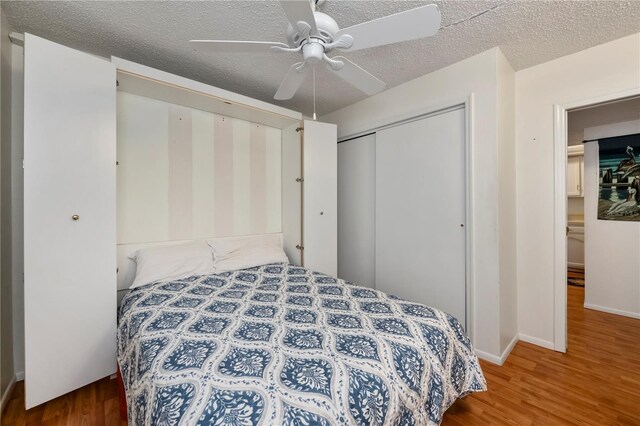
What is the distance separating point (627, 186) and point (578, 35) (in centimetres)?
216

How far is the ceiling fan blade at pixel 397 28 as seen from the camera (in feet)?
3.59

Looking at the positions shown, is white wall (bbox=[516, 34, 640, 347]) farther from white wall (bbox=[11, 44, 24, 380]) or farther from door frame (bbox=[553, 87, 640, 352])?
white wall (bbox=[11, 44, 24, 380])

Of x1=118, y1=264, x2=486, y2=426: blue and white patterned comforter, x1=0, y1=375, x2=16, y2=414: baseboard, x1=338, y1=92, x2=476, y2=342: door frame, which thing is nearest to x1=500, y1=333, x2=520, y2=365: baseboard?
x1=338, y1=92, x2=476, y2=342: door frame

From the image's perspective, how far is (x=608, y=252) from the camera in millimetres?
3064

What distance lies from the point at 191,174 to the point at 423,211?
7.23ft

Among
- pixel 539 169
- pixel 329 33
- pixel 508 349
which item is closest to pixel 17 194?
pixel 329 33

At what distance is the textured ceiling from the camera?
5.20 feet

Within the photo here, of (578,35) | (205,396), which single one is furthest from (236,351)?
(578,35)

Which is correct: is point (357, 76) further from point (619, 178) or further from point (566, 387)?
point (619, 178)

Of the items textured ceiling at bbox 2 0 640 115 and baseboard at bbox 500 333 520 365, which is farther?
baseboard at bbox 500 333 520 365

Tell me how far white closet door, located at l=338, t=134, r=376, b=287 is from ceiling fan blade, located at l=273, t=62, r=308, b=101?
1465 mm

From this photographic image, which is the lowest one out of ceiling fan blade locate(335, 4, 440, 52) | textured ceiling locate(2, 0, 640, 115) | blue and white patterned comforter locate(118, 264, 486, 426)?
blue and white patterned comforter locate(118, 264, 486, 426)

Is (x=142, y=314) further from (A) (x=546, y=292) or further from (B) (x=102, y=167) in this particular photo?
(A) (x=546, y=292)

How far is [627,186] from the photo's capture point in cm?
298
